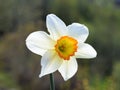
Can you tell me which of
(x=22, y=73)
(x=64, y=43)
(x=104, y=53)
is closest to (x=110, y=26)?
(x=104, y=53)

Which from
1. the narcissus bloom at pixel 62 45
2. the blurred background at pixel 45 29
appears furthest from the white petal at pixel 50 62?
the blurred background at pixel 45 29

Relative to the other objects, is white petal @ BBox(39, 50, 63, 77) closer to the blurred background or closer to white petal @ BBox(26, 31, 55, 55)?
white petal @ BBox(26, 31, 55, 55)

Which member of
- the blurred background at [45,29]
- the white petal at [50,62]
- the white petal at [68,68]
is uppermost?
the white petal at [50,62]

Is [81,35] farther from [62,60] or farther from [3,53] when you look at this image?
[3,53]

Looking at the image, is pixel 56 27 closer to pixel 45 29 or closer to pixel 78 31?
pixel 78 31

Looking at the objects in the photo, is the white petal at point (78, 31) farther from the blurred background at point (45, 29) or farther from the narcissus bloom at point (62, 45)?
the blurred background at point (45, 29)

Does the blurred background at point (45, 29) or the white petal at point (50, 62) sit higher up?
the white petal at point (50, 62)

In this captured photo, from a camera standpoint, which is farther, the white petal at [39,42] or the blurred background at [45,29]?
the blurred background at [45,29]

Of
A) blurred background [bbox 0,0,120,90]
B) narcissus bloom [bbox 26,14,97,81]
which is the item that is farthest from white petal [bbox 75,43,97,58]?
blurred background [bbox 0,0,120,90]
